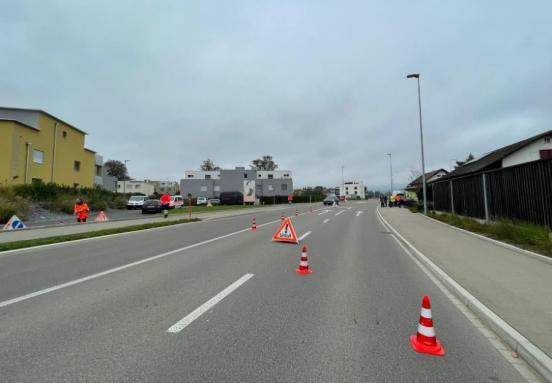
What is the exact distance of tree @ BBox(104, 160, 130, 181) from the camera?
4473 inches

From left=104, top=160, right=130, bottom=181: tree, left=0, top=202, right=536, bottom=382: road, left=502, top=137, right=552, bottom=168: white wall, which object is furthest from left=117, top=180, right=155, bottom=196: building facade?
left=0, top=202, right=536, bottom=382: road

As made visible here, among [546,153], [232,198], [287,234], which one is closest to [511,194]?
[287,234]

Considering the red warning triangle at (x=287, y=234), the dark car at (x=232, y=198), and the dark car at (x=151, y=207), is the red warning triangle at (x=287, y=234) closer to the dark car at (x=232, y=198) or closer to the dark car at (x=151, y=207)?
the dark car at (x=151, y=207)

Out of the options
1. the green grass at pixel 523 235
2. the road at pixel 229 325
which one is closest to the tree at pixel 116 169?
the road at pixel 229 325

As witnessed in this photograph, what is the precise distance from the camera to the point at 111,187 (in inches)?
2960

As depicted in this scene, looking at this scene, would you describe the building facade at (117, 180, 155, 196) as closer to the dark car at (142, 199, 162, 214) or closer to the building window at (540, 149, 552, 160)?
the dark car at (142, 199, 162, 214)

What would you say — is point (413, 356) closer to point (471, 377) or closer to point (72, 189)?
point (471, 377)

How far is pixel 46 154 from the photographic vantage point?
32844 mm

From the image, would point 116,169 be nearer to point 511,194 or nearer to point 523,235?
point 511,194

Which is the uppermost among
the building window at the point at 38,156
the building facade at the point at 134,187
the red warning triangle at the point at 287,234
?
the building facade at the point at 134,187

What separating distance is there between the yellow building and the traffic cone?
107ft

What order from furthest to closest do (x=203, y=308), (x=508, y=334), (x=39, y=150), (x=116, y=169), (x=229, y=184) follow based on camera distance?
(x=116, y=169) → (x=229, y=184) → (x=39, y=150) → (x=203, y=308) → (x=508, y=334)

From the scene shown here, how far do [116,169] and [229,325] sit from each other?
12577 centimetres

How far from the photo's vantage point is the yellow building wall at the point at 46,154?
27922 millimetres
